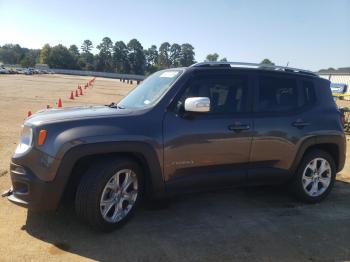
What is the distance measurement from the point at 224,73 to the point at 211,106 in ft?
1.61

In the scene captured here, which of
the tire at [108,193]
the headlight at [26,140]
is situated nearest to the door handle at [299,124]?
the tire at [108,193]

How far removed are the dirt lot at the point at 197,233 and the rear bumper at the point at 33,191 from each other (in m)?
0.38

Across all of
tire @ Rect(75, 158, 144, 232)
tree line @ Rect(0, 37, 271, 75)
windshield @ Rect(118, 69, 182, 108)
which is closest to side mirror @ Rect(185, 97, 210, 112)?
windshield @ Rect(118, 69, 182, 108)

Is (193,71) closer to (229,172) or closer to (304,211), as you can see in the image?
(229,172)

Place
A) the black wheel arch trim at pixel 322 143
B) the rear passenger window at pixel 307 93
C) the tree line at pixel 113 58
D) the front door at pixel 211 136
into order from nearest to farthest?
the front door at pixel 211 136 < the black wheel arch trim at pixel 322 143 < the rear passenger window at pixel 307 93 < the tree line at pixel 113 58

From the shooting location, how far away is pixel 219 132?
4.59 m

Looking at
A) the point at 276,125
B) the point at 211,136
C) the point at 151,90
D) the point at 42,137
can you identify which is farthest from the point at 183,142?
the point at 42,137

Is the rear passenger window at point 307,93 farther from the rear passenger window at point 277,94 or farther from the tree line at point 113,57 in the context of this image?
the tree line at point 113,57

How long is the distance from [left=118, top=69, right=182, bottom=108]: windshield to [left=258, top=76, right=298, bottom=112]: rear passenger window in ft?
3.89

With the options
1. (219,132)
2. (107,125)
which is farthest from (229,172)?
(107,125)

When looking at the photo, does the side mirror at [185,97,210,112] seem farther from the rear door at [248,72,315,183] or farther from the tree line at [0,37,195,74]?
the tree line at [0,37,195,74]

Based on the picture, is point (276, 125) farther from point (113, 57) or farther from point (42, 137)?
point (113, 57)

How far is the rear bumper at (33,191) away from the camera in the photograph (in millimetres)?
3797

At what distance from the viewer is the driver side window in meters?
4.62
